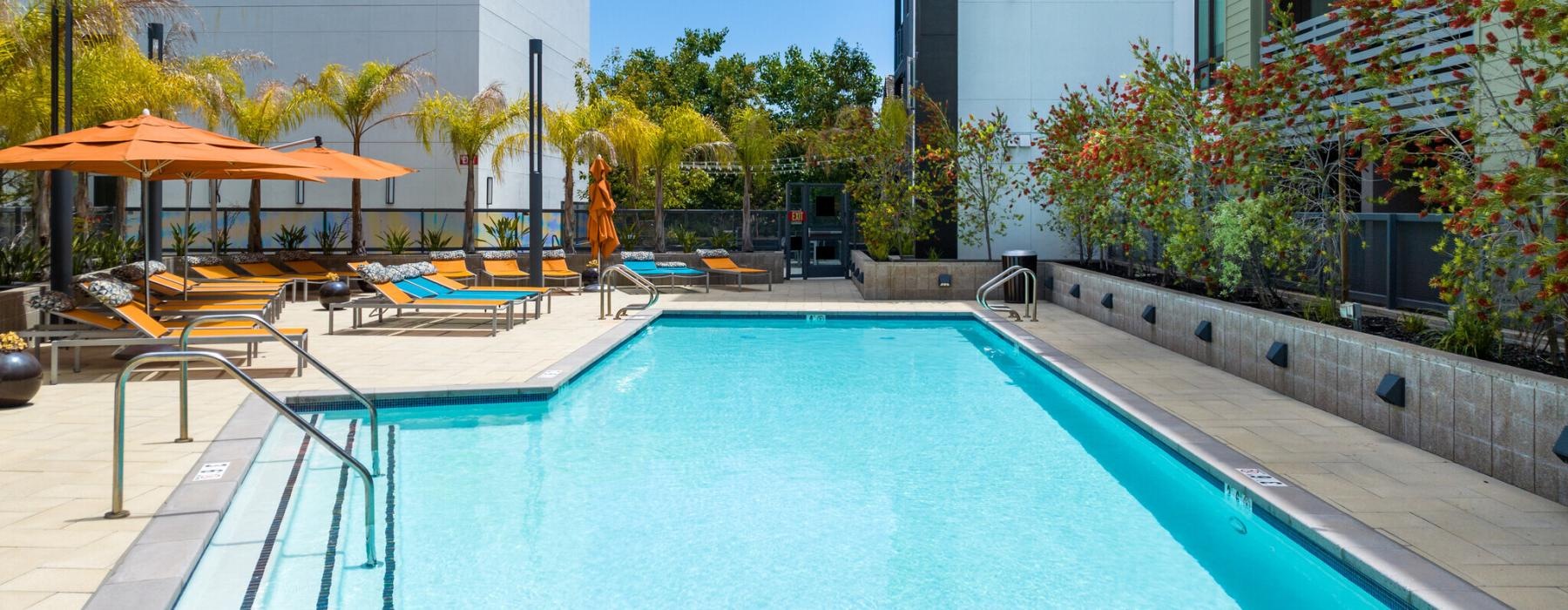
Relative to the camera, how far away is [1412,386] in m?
6.42

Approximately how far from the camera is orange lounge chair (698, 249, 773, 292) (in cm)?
2006

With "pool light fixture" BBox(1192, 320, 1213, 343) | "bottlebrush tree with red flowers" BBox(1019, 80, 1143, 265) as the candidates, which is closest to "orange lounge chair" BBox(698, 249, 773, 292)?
"bottlebrush tree with red flowers" BBox(1019, 80, 1143, 265)

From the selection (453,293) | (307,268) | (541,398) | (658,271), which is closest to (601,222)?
(658,271)

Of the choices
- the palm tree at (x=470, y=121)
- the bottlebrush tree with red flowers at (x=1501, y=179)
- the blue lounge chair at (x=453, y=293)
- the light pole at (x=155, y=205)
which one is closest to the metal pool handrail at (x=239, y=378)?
the bottlebrush tree with red flowers at (x=1501, y=179)

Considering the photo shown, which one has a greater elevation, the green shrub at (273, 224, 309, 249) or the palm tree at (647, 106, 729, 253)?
the palm tree at (647, 106, 729, 253)

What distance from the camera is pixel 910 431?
8008 millimetres

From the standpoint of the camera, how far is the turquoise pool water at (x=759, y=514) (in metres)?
4.65

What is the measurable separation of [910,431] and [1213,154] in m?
4.00

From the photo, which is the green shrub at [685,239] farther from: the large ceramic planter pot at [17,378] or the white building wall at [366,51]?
the large ceramic planter pot at [17,378]

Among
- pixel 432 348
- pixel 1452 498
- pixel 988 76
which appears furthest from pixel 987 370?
pixel 988 76

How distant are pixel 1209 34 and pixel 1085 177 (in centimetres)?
292

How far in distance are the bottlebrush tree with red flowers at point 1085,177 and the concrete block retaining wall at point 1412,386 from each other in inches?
153

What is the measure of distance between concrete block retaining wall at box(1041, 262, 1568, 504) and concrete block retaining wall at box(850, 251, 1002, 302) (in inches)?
296

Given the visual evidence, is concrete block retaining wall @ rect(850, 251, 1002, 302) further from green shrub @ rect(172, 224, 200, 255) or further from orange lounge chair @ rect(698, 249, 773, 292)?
green shrub @ rect(172, 224, 200, 255)
